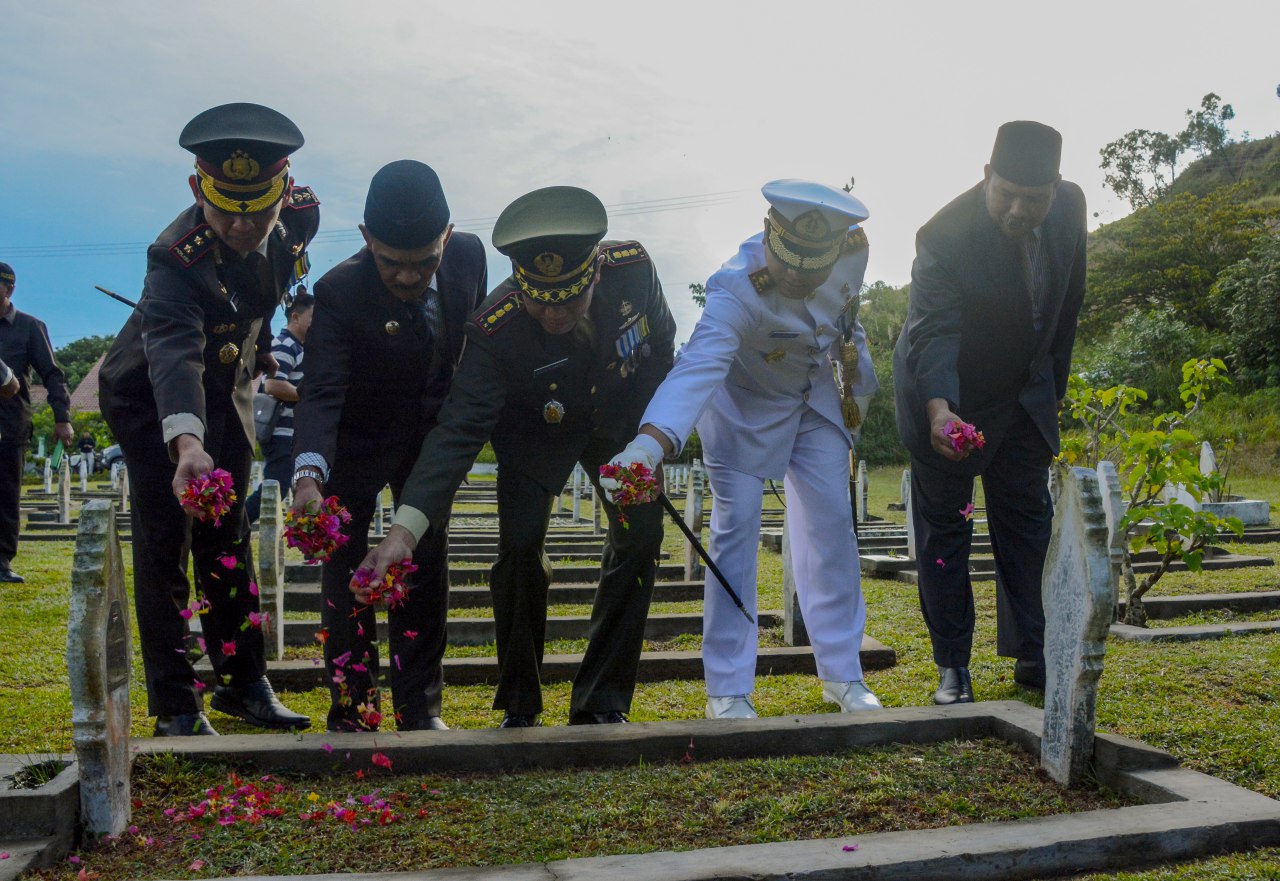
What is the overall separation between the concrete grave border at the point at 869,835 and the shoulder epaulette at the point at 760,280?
1528 mm

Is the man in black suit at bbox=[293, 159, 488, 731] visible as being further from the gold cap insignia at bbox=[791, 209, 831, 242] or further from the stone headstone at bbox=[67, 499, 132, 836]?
the gold cap insignia at bbox=[791, 209, 831, 242]

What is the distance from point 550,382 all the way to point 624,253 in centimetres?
53

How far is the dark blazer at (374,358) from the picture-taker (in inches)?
142

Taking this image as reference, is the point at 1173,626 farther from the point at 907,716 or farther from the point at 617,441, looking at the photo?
the point at 617,441

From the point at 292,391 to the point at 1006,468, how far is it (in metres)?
3.38

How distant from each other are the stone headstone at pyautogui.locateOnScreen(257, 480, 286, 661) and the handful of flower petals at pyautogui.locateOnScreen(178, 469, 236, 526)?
2.13 m

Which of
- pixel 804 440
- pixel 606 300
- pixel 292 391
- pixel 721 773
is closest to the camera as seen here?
pixel 721 773

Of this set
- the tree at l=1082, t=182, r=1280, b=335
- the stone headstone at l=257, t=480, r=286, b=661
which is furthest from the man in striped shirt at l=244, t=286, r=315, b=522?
the tree at l=1082, t=182, r=1280, b=335

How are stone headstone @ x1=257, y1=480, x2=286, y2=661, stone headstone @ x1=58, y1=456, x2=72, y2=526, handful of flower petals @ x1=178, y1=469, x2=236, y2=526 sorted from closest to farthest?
handful of flower petals @ x1=178, y1=469, x2=236, y2=526
stone headstone @ x1=257, y1=480, x2=286, y2=661
stone headstone @ x1=58, y1=456, x2=72, y2=526

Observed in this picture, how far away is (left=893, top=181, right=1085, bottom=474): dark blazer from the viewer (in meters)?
4.18

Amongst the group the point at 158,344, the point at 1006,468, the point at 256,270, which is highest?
the point at 256,270

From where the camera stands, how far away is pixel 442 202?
11.3 ft

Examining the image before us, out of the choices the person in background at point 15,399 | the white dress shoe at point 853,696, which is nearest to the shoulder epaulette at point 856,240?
the white dress shoe at point 853,696

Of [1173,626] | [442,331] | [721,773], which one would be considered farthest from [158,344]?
[1173,626]
